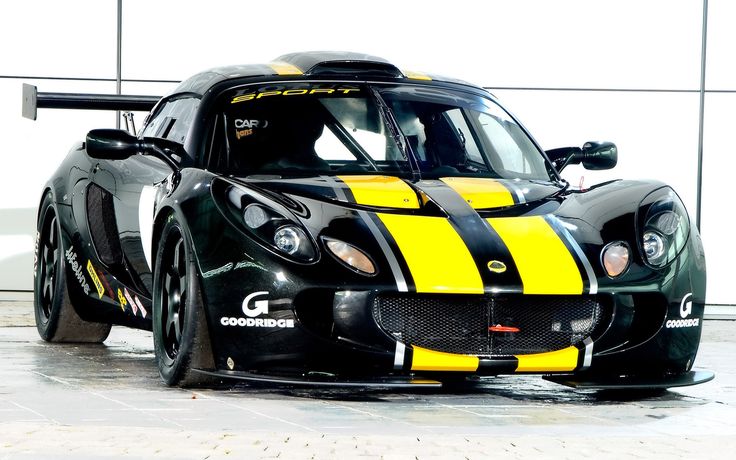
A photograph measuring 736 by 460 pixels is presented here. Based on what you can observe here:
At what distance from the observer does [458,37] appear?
41.5 ft

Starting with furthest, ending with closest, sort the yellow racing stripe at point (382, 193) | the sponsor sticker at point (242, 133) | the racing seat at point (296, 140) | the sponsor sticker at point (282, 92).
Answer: the sponsor sticker at point (282, 92) < the sponsor sticker at point (242, 133) < the racing seat at point (296, 140) < the yellow racing stripe at point (382, 193)

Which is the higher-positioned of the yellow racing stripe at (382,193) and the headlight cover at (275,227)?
the yellow racing stripe at (382,193)

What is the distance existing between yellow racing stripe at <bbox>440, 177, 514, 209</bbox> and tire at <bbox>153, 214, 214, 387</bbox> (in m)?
1.15

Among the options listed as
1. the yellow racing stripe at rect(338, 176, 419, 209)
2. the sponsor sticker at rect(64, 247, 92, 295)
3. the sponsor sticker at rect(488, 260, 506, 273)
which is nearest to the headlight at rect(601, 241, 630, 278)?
the sponsor sticker at rect(488, 260, 506, 273)

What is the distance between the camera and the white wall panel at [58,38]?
Answer: 40.9ft

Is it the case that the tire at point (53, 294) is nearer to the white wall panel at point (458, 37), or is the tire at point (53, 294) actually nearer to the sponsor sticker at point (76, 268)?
the sponsor sticker at point (76, 268)

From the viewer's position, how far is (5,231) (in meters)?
12.5

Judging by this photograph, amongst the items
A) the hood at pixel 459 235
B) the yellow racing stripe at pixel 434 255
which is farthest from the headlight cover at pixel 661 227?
the yellow racing stripe at pixel 434 255

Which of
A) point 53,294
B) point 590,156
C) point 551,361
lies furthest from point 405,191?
point 53,294

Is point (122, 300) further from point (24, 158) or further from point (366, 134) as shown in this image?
point (24, 158)

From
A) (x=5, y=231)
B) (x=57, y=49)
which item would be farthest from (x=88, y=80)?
(x=5, y=231)

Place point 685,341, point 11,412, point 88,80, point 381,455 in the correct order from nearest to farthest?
point 381,455 → point 11,412 → point 685,341 → point 88,80

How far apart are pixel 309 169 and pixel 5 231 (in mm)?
6542

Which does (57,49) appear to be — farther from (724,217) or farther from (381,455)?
(381,455)
